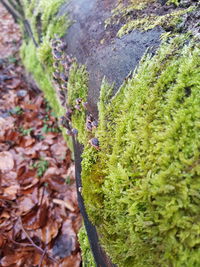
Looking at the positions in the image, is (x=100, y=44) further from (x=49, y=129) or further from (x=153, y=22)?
(x=49, y=129)

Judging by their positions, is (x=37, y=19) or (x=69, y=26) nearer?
(x=69, y=26)

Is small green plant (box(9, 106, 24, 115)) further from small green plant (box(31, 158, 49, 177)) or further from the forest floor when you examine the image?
small green plant (box(31, 158, 49, 177))

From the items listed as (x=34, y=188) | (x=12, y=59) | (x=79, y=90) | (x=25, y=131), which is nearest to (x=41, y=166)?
(x=34, y=188)

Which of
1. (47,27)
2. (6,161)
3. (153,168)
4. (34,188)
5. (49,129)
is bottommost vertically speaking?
(34,188)

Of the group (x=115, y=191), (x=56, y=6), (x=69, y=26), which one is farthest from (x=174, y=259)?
(x=56, y=6)

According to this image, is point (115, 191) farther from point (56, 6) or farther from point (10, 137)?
point (10, 137)

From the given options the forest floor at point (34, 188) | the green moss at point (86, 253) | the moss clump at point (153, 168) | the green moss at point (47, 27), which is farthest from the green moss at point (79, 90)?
the forest floor at point (34, 188)

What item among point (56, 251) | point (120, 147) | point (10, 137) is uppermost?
point (120, 147)
